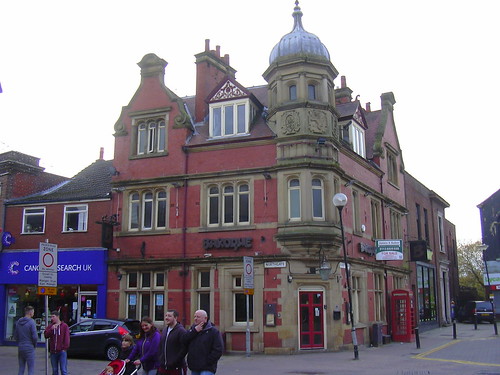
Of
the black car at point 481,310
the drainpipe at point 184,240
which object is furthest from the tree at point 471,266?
the drainpipe at point 184,240

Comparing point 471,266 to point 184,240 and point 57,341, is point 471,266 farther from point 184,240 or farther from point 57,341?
point 57,341

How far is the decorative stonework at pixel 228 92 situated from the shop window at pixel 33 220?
10.5 metres

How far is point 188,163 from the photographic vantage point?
83.3 feet

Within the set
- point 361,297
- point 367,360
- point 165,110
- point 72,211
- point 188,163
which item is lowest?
point 367,360

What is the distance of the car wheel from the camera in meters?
20.5

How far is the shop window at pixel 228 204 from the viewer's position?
24.2m

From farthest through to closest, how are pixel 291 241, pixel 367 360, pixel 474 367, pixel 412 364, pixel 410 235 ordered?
pixel 410 235 → pixel 291 241 → pixel 367 360 → pixel 412 364 → pixel 474 367

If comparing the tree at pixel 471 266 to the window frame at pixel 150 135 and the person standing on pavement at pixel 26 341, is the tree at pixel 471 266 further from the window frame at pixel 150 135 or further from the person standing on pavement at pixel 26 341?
the person standing on pavement at pixel 26 341

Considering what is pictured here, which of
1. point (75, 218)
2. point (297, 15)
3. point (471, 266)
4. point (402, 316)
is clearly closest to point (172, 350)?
point (75, 218)

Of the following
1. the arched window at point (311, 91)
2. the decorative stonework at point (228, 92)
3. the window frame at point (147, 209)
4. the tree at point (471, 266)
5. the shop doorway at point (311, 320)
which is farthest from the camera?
the tree at point (471, 266)

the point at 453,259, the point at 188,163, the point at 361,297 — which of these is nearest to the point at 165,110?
the point at 188,163

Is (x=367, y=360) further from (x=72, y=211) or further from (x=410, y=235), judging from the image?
(x=410, y=235)

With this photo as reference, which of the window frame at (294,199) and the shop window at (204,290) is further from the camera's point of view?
the shop window at (204,290)

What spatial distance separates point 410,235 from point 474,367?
769 inches
